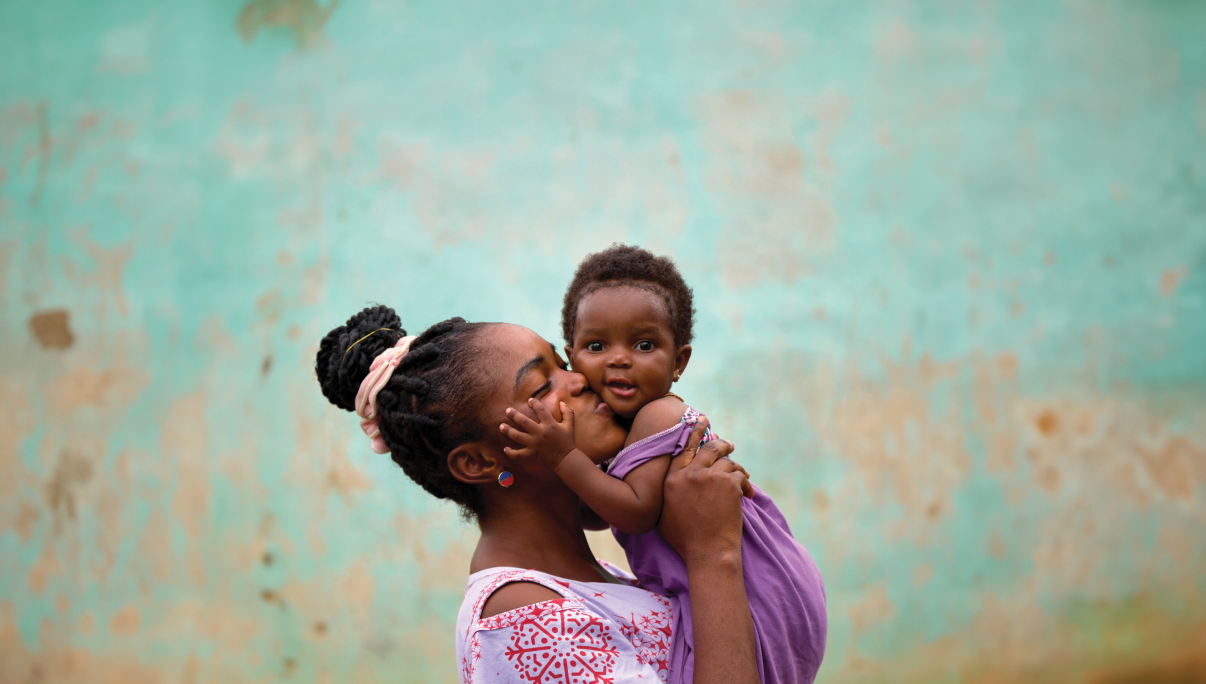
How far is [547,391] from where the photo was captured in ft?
5.62

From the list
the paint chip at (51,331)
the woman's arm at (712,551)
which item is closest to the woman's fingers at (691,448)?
the woman's arm at (712,551)

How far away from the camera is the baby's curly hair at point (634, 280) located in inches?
75.8

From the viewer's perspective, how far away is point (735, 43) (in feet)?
12.8

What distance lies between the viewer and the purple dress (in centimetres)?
160

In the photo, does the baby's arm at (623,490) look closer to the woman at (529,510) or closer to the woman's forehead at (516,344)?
the woman at (529,510)

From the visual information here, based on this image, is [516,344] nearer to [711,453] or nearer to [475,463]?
[475,463]

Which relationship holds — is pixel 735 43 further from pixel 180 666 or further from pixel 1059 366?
pixel 180 666

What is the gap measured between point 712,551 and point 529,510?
0.39 metres

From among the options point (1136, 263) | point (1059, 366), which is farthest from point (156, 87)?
point (1136, 263)

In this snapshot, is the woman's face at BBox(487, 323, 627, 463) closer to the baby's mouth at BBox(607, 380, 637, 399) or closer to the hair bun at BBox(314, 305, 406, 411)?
the baby's mouth at BBox(607, 380, 637, 399)

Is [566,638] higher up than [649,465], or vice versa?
[649,465]

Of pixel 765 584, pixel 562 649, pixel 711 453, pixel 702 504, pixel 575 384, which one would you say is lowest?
Answer: pixel 562 649

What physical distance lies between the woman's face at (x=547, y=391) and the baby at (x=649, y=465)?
0.11 feet

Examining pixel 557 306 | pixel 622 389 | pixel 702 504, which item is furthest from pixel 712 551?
pixel 557 306
